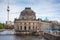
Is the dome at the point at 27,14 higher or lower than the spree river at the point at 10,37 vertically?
higher

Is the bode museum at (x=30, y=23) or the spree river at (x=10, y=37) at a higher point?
the bode museum at (x=30, y=23)

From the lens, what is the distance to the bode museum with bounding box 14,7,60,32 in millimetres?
3035

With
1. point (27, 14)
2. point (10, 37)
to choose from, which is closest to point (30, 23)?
point (27, 14)

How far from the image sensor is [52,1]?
10.2 ft

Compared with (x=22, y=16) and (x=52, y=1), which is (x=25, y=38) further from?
(x=52, y=1)

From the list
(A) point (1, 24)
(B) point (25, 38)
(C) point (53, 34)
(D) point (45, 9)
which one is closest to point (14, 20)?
(A) point (1, 24)

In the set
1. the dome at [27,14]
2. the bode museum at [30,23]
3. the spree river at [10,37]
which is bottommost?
the spree river at [10,37]

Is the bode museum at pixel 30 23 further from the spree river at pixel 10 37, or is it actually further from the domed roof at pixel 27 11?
the spree river at pixel 10 37

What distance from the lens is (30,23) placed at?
10.2 ft

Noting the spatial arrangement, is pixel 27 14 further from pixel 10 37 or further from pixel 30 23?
pixel 10 37

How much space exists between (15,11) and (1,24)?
1.51ft

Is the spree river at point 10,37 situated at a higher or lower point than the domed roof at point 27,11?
lower

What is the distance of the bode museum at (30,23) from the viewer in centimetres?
304

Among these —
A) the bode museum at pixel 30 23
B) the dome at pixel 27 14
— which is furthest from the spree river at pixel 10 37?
the dome at pixel 27 14
